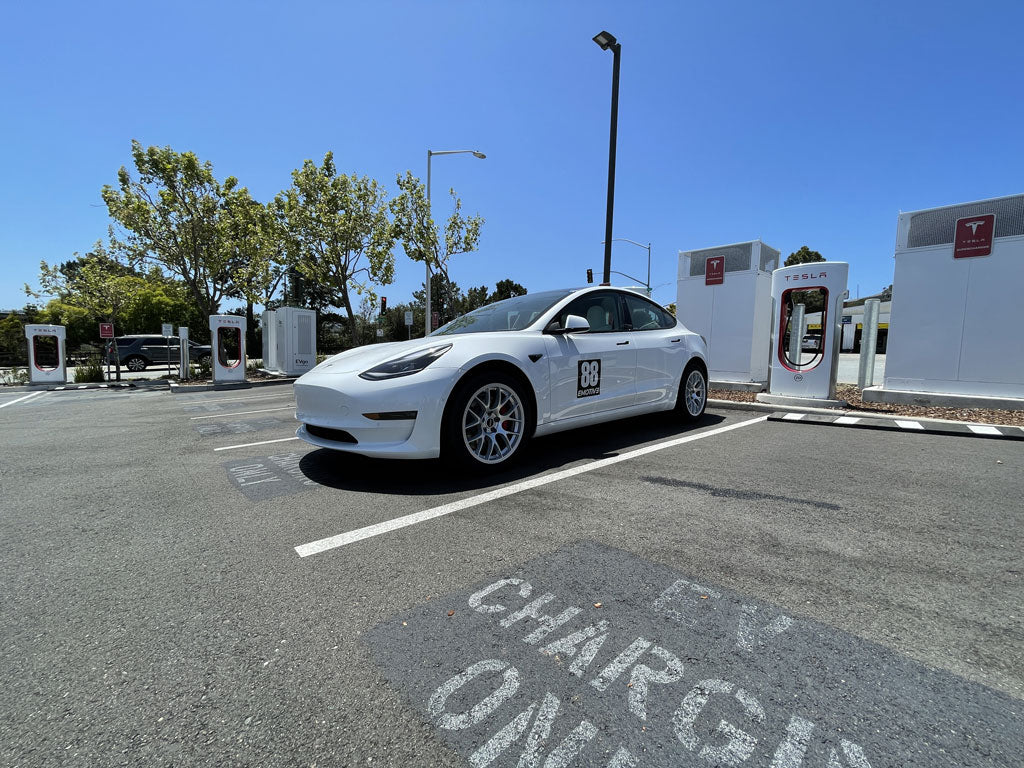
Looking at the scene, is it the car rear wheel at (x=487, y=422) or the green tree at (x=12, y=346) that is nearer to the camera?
the car rear wheel at (x=487, y=422)

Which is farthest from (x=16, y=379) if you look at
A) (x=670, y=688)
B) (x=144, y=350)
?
(x=670, y=688)

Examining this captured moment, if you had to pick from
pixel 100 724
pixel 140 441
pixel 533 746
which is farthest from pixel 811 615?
pixel 140 441

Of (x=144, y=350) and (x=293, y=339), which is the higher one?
(x=293, y=339)

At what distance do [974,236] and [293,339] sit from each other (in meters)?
17.5

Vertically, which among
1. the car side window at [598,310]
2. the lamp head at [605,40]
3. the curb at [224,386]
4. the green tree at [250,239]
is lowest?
the curb at [224,386]

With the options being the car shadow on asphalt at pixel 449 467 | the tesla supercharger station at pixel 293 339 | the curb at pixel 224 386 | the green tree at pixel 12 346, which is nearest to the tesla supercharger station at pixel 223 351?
the curb at pixel 224 386

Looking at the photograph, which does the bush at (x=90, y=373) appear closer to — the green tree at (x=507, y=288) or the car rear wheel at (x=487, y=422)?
the car rear wheel at (x=487, y=422)

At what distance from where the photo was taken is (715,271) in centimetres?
965

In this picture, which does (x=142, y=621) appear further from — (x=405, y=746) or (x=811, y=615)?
(x=811, y=615)

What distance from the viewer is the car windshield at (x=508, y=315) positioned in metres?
4.38

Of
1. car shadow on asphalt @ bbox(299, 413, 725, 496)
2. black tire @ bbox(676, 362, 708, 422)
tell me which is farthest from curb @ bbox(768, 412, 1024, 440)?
car shadow on asphalt @ bbox(299, 413, 725, 496)

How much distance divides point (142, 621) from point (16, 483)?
301 cm

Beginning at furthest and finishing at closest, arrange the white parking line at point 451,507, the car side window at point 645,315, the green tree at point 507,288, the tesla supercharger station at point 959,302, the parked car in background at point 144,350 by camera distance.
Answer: the green tree at point 507,288
the parked car in background at point 144,350
the tesla supercharger station at point 959,302
the car side window at point 645,315
the white parking line at point 451,507

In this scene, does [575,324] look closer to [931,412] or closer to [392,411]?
[392,411]
